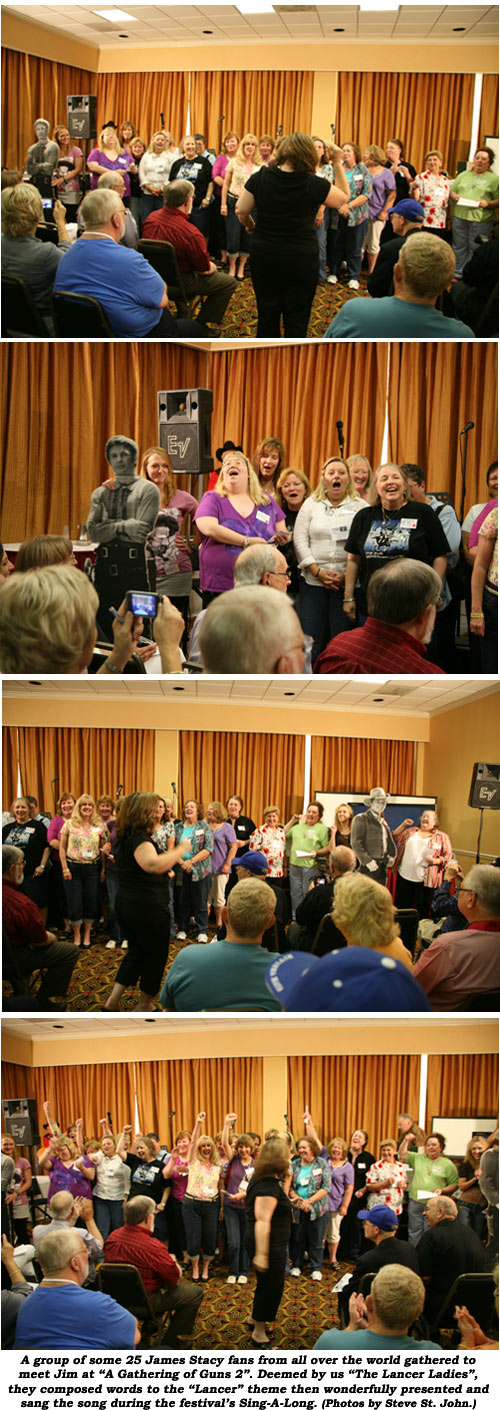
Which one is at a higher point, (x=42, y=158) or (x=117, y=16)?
(x=117, y=16)

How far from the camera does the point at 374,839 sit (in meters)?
4.84

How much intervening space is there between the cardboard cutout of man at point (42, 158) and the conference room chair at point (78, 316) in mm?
441

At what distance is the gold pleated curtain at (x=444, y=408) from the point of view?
14.9 ft

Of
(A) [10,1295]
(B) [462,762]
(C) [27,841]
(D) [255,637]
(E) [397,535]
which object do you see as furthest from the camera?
(B) [462,762]

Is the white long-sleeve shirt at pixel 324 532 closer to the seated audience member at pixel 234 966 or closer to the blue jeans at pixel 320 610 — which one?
A: the blue jeans at pixel 320 610

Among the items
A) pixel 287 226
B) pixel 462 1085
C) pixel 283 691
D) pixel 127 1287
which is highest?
pixel 287 226

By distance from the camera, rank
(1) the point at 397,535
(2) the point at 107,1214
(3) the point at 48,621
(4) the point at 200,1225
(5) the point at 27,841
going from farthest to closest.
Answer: (4) the point at 200,1225 → (2) the point at 107,1214 → (5) the point at 27,841 → (1) the point at 397,535 → (3) the point at 48,621

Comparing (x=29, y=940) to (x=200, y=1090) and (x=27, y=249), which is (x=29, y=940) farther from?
(x=200, y=1090)

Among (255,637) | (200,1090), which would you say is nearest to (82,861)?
(255,637)

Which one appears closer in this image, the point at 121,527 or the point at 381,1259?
the point at 121,527

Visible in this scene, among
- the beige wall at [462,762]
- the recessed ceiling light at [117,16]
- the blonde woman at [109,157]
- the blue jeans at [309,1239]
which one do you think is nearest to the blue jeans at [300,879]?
the beige wall at [462,762]

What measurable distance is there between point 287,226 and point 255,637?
1.80 meters

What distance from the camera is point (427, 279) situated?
4.27m

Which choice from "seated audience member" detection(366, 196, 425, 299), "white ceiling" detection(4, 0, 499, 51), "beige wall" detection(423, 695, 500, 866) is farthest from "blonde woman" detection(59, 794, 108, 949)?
"white ceiling" detection(4, 0, 499, 51)
